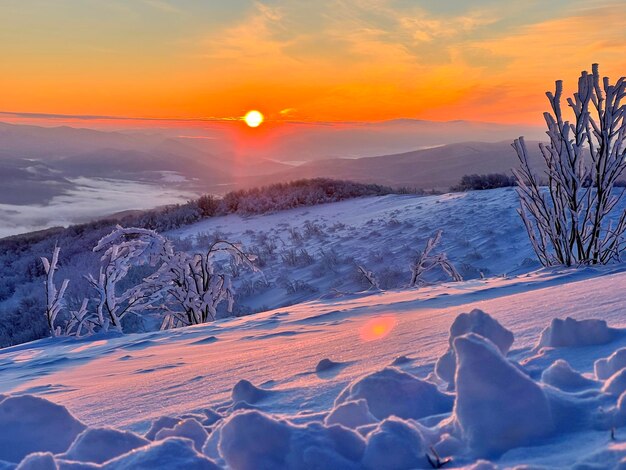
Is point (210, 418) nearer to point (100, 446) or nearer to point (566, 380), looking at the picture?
point (100, 446)

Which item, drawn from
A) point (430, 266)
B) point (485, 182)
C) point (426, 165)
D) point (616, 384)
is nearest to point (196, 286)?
point (430, 266)

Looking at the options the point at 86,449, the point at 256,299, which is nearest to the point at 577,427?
the point at 86,449

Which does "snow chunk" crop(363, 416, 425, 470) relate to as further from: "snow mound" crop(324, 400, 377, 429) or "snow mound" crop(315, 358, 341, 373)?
"snow mound" crop(315, 358, 341, 373)

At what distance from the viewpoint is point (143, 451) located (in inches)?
43.2

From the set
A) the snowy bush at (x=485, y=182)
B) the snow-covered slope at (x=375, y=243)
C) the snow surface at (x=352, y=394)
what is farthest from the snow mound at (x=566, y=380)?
the snowy bush at (x=485, y=182)

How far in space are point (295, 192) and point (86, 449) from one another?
19.7 metres

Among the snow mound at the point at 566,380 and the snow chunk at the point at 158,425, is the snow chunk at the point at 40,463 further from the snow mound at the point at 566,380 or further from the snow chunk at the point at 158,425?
the snow mound at the point at 566,380

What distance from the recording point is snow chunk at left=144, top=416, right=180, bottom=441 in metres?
1.51

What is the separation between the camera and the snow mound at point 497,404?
1161 mm

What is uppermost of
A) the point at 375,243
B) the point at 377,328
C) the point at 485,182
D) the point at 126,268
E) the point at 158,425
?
the point at 485,182

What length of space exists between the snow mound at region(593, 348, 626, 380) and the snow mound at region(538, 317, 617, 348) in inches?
14.5

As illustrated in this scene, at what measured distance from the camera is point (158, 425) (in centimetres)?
153

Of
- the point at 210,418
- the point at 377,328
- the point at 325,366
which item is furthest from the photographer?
the point at 377,328

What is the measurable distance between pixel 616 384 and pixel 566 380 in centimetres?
13
